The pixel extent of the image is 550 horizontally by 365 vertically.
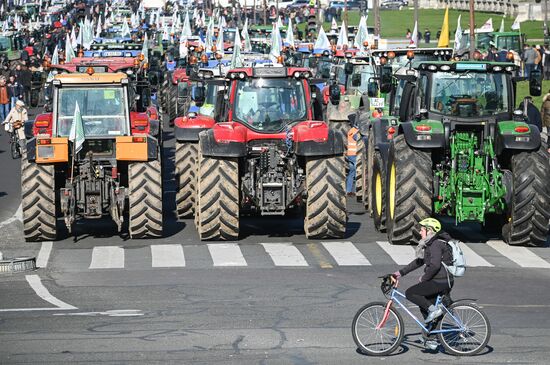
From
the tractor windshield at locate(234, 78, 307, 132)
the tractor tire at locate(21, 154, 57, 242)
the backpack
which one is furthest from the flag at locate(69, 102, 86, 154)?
the backpack

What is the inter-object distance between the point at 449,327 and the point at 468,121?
8.69m

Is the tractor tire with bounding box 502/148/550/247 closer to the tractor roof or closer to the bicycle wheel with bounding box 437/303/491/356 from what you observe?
the tractor roof

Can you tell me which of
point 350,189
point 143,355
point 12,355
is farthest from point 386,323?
point 350,189

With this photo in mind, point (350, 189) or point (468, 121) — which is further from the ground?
point (468, 121)

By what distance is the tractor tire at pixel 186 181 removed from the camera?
90.7 feet

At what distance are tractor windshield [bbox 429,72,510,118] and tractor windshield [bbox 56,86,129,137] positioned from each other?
17.7 ft

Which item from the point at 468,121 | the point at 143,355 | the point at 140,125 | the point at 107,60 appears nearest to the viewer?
the point at 143,355

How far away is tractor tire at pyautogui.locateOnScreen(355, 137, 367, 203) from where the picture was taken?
29.8 meters

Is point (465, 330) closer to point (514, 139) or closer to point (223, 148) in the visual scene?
point (514, 139)

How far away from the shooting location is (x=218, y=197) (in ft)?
79.0

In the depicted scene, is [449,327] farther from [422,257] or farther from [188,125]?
[188,125]

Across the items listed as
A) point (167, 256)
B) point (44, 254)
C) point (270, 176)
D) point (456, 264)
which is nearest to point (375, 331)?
point (456, 264)

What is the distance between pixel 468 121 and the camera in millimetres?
23781

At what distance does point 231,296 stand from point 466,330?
4540mm
